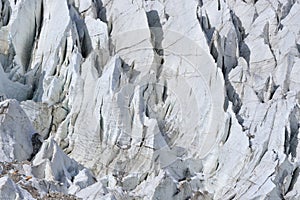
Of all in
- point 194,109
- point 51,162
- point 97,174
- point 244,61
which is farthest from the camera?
point 244,61

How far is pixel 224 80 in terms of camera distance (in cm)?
3120

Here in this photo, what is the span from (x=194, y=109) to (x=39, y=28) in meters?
7.75

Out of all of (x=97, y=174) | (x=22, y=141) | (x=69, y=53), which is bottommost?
(x=97, y=174)

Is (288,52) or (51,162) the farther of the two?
(288,52)

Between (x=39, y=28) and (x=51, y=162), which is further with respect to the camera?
(x=39, y=28)

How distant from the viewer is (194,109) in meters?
29.9

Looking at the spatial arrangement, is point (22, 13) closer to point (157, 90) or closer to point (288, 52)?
point (157, 90)

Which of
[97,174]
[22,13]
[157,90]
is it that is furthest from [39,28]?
[97,174]

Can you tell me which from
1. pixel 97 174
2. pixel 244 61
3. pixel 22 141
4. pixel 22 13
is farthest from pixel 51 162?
pixel 244 61

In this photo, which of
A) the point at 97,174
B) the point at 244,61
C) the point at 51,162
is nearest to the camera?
the point at 51,162

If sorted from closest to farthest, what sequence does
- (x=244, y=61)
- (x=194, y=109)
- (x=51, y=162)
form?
(x=51, y=162) < (x=194, y=109) < (x=244, y=61)

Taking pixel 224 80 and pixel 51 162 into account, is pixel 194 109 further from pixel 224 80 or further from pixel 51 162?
pixel 51 162

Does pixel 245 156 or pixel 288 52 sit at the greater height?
pixel 288 52

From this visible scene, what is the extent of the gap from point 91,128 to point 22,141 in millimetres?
4065
